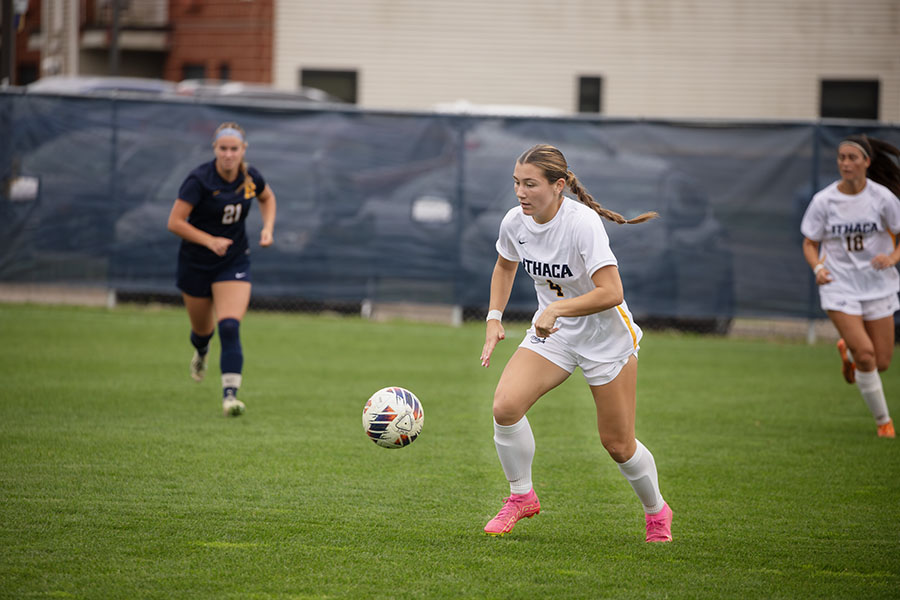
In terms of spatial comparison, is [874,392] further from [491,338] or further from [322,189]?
[322,189]

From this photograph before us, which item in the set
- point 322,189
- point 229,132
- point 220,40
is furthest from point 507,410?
point 220,40

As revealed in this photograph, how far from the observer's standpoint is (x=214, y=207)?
8836mm

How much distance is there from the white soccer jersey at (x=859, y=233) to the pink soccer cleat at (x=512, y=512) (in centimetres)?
433

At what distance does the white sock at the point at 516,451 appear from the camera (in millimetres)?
5543

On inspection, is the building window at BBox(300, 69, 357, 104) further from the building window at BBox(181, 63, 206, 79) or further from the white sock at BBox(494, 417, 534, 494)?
the white sock at BBox(494, 417, 534, 494)

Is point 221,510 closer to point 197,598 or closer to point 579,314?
point 197,598

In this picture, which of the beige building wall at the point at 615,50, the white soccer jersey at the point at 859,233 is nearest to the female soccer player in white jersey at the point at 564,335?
the white soccer jersey at the point at 859,233

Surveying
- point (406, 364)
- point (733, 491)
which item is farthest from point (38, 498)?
point (406, 364)

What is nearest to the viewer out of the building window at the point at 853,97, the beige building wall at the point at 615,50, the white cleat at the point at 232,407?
the white cleat at the point at 232,407

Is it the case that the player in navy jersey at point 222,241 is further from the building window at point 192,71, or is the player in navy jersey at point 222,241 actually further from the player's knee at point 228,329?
the building window at point 192,71

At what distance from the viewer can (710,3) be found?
25672mm

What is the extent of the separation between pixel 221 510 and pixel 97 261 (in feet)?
33.3

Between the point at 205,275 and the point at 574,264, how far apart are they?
4.39 meters

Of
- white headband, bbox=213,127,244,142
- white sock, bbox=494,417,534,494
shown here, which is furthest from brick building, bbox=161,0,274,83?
white sock, bbox=494,417,534,494
